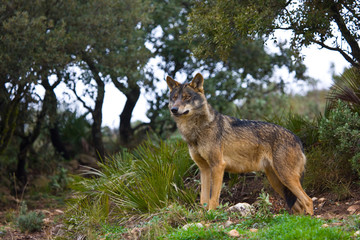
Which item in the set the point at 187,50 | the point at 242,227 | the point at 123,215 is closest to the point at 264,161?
the point at 242,227

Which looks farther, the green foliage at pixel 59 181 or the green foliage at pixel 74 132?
the green foliage at pixel 74 132

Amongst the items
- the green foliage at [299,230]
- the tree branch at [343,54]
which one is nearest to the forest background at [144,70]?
the tree branch at [343,54]

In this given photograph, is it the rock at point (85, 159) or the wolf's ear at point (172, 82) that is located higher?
the wolf's ear at point (172, 82)

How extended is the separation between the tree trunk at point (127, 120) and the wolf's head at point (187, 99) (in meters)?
9.33

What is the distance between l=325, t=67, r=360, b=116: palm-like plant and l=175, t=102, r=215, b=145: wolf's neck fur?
10.2 feet

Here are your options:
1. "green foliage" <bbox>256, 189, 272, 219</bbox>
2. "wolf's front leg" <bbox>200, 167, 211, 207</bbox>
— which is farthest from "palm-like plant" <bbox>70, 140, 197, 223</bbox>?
"green foliage" <bbox>256, 189, 272, 219</bbox>

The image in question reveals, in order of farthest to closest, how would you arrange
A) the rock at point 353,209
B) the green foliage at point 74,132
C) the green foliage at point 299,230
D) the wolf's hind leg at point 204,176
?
the green foliage at point 74,132
the wolf's hind leg at point 204,176
the rock at point 353,209
the green foliage at point 299,230

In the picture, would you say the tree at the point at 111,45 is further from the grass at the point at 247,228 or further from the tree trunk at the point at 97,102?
the grass at the point at 247,228

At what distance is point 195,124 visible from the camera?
7.41m

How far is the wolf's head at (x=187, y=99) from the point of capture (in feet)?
23.7

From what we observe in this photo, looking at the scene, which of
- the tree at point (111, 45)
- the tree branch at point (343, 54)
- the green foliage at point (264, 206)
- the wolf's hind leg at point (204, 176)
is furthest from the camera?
the tree at point (111, 45)

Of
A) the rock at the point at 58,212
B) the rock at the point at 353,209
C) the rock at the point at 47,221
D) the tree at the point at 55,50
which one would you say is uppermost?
the tree at the point at 55,50

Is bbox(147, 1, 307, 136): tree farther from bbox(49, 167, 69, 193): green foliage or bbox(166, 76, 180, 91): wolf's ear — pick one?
bbox(166, 76, 180, 91): wolf's ear

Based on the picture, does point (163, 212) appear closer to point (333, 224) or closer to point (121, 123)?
point (333, 224)
